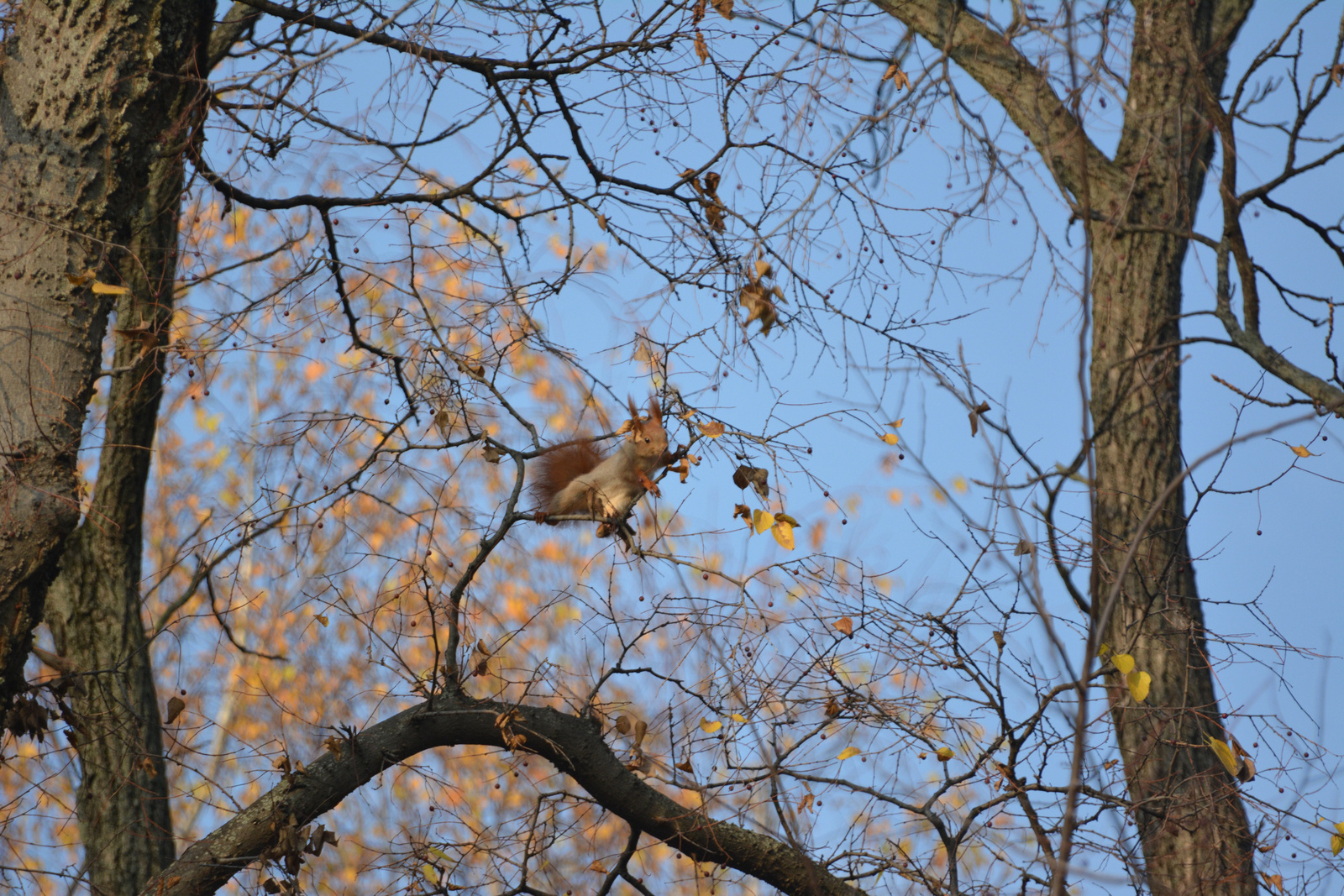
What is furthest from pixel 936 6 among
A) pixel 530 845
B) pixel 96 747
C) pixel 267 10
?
pixel 96 747

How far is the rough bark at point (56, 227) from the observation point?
8.12 ft

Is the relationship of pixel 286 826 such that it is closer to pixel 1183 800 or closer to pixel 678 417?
pixel 678 417

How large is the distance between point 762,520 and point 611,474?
2.68ft

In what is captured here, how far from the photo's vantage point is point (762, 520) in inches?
96.3

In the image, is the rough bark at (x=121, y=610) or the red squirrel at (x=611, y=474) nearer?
the red squirrel at (x=611, y=474)

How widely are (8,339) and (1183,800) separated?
10.0 feet

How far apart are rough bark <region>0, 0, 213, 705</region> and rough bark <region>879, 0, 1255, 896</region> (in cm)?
197

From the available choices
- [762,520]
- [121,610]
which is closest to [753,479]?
[762,520]

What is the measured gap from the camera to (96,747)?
406 centimetres

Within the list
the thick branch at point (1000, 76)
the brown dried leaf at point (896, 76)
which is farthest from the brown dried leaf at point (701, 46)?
the thick branch at point (1000, 76)

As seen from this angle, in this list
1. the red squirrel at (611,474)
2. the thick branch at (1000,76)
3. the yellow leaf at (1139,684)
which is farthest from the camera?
the thick branch at (1000,76)

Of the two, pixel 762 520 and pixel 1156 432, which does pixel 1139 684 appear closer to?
pixel 762 520

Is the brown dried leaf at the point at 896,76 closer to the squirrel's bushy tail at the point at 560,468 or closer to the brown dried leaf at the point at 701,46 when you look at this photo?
the brown dried leaf at the point at 701,46

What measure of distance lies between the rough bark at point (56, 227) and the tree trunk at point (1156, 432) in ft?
8.82
